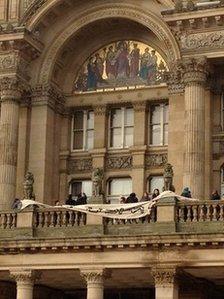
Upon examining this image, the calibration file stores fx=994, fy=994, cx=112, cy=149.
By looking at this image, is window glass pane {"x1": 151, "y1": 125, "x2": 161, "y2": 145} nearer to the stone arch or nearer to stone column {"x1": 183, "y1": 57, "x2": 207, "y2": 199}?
the stone arch

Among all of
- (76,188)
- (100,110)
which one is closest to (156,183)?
(76,188)

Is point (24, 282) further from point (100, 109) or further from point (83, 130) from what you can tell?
point (100, 109)

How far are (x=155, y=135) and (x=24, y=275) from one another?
1049 cm

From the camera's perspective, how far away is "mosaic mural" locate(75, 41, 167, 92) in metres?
46.2

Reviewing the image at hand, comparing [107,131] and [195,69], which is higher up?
[195,69]

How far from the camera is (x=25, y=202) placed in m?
39.3

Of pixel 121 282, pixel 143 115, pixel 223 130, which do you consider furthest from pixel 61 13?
pixel 121 282

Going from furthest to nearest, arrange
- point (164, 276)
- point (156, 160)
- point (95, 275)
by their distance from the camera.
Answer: point (156, 160), point (95, 275), point (164, 276)

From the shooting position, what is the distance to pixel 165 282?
3681cm

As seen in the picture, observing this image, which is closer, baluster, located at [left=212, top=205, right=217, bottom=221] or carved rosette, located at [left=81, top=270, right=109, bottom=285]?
baluster, located at [left=212, top=205, right=217, bottom=221]

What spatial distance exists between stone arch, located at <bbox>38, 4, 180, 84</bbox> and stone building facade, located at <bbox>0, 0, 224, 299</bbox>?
0.15ft

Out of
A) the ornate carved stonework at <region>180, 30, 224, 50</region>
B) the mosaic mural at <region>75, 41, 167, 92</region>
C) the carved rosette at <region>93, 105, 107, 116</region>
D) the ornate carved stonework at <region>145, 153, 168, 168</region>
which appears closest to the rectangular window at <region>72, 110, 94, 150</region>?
the carved rosette at <region>93, 105, 107, 116</region>

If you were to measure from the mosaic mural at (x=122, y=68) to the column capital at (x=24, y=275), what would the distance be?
11561 mm

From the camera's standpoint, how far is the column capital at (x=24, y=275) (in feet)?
127
